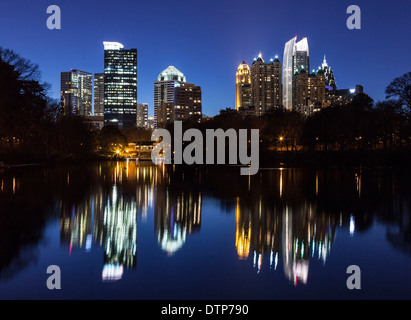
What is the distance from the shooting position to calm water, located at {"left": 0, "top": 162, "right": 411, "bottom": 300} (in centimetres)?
667

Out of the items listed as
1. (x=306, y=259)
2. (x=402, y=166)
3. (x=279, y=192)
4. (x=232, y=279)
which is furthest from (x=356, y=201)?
(x=402, y=166)

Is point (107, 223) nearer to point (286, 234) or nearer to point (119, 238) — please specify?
point (119, 238)

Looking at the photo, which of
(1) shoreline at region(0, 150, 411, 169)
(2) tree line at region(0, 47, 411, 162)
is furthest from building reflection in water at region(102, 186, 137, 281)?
(1) shoreline at region(0, 150, 411, 169)

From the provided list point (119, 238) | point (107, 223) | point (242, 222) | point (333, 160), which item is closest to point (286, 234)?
point (242, 222)

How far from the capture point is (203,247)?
952 cm

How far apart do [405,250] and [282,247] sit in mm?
2849

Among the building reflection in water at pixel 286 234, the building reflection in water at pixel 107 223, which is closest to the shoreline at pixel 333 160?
the building reflection in water at pixel 107 223

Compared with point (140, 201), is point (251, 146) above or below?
above

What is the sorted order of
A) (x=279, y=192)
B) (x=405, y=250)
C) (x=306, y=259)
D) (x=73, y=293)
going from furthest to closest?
(x=279, y=192) → (x=405, y=250) → (x=306, y=259) → (x=73, y=293)

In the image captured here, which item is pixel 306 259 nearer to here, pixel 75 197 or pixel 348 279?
pixel 348 279

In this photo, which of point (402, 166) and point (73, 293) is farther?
point (402, 166)

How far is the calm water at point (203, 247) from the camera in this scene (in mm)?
6672

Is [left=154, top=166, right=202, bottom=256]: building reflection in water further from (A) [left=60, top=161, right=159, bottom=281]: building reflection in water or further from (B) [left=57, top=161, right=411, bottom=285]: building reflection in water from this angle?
(A) [left=60, top=161, right=159, bottom=281]: building reflection in water
